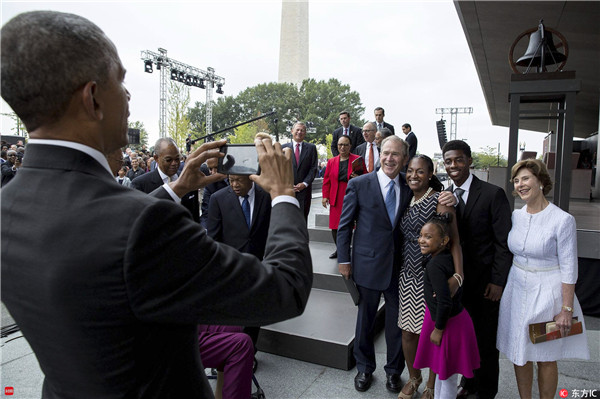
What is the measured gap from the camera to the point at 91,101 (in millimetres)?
862

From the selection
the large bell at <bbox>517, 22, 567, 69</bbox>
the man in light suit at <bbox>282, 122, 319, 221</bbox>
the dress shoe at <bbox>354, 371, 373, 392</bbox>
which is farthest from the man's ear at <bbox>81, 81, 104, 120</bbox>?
the man in light suit at <bbox>282, 122, 319, 221</bbox>

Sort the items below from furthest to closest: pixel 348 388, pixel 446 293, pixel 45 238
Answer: pixel 348 388 → pixel 446 293 → pixel 45 238

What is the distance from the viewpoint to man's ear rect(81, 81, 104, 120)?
2.79 feet

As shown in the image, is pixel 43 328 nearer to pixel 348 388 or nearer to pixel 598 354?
pixel 348 388

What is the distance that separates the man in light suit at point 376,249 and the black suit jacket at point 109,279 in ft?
7.97

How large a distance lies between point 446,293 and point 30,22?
8.26 feet

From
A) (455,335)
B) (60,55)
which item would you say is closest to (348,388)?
(455,335)

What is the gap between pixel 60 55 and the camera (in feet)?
2.65

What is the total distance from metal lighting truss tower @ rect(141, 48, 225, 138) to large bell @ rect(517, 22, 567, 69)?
23.5m

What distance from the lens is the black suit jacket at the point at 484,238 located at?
2920 mm

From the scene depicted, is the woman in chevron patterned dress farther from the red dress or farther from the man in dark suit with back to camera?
the red dress

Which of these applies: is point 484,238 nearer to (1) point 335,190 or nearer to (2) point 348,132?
(1) point 335,190

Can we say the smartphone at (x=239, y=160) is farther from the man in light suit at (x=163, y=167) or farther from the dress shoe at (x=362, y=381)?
the man in light suit at (x=163, y=167)

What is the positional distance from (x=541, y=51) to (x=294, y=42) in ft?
161
